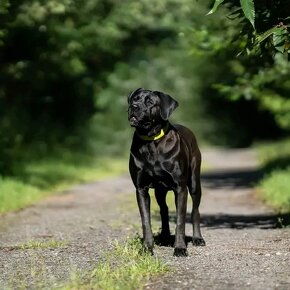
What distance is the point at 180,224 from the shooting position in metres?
8.10

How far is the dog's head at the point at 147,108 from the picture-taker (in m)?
7.97

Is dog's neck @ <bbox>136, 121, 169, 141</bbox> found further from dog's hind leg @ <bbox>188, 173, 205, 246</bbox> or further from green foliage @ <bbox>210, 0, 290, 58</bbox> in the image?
green foliage @ <bbox>210, 0, 290, 58</bbox>

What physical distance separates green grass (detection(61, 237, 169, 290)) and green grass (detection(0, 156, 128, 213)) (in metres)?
6.12

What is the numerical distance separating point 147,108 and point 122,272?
6.68 ft

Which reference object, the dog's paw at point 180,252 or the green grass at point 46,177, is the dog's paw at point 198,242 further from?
the green grass at point 46,177

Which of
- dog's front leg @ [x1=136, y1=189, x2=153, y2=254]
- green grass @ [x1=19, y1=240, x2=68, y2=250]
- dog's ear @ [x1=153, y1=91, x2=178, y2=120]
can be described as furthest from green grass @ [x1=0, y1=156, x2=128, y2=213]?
dog's ear @ [x1=153, y1=91, x2=178, y2=120]

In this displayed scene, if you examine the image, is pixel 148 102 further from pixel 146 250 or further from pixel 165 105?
Result: pixel 146 250

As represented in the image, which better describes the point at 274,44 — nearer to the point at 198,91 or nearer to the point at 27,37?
the point at 27,37

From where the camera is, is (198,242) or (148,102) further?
(198,242)

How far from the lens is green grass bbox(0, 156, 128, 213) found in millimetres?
14750

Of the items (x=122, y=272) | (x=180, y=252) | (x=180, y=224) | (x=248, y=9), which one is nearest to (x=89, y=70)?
(x=180, y=224)

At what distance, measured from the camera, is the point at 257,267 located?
714 centimetres

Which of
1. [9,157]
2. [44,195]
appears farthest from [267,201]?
[9,157]

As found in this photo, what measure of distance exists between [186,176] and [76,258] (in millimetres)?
Answer: 1539
